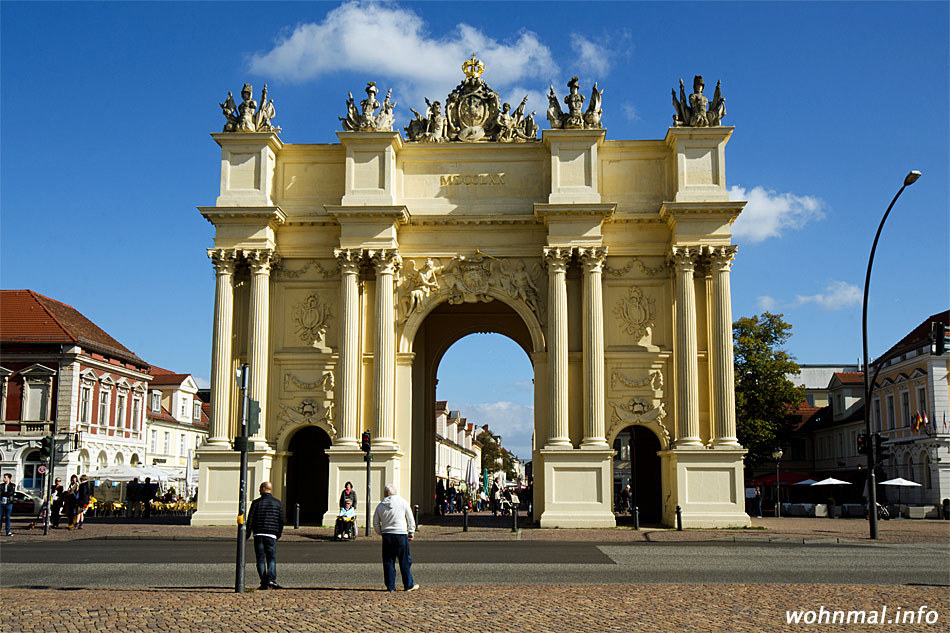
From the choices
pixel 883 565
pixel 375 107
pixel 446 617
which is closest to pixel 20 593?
pixel 446 617

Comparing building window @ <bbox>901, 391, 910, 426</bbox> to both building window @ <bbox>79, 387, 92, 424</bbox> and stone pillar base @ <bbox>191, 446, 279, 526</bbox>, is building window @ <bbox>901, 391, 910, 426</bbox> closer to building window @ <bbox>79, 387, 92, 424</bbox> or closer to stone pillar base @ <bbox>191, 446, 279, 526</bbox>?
stone pillar base @ <bbox>191, 446, 279, 526</bbox>

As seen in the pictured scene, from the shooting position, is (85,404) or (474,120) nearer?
(474,120)

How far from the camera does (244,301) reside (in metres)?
34.2

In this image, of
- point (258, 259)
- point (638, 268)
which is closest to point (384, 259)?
point (258, 259)

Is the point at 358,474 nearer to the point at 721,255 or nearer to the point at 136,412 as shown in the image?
the point at 721,255

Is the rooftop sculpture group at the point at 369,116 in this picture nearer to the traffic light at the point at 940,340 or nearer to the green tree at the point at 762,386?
the traffic light at the point at 940,340

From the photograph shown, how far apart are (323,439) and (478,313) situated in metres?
8.14

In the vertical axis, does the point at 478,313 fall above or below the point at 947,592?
above

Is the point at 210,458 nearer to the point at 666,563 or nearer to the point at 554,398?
the point at 554,398

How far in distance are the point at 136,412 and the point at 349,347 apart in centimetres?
3273

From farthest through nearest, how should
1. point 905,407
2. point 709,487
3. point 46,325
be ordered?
point 905,407 < point 46,325 < point 709,487

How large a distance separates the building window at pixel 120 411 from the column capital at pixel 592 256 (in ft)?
116

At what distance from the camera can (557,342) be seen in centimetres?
3275

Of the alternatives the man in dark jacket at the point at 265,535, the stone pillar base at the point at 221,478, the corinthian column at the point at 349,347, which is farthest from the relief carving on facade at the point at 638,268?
the man in dark jacket at the point at 265,535
